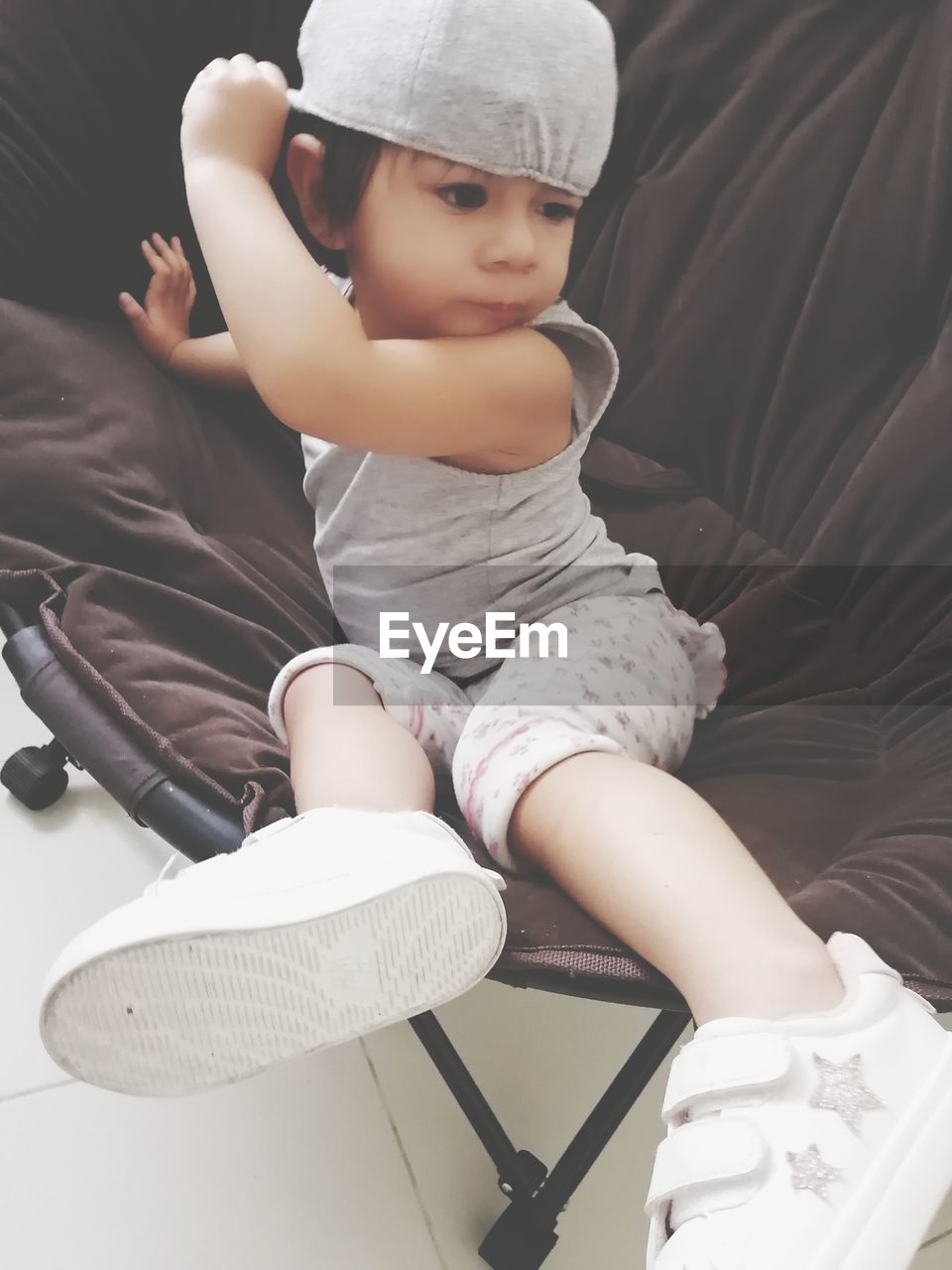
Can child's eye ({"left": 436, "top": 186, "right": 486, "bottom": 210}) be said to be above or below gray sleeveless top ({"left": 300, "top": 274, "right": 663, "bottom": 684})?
above

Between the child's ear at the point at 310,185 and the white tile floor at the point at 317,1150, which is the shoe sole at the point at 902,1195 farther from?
the child's ear at the point at 310,185

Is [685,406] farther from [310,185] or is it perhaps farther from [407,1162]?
[407,1162]

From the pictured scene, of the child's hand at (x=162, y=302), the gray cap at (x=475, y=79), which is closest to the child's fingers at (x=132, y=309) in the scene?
the child's hand at (x=162, y=302)

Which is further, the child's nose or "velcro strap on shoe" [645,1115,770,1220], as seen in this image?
the child's nose

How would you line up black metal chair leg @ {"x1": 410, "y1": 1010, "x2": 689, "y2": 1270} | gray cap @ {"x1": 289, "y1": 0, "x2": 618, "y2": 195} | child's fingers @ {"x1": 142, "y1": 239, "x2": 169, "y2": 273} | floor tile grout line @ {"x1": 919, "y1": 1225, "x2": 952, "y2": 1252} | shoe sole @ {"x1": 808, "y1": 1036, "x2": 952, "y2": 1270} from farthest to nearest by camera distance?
child's fingers @ {"x1": 142, "y1": 239, "x2": 169, "y2": 273}
floor tile grout line @ {"x1": 919, "y1": 1225, "x2": 952, "y2": 1252}
black metal chair leg @ {"x1": 410, "y1": 1010, "x2": 689, "y2": 1270}
gray cap @ {"x1": 289, "y1": 0, "x2": 618, "y2": 195}
shoe sole @ {"x1": 808, "y1": 1036, "x2": 952, "y2": 1270}

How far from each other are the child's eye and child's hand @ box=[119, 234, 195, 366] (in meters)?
0.39

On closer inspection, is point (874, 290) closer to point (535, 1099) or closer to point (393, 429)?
point (393, 429)

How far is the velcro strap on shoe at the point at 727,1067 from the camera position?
0.43 metres

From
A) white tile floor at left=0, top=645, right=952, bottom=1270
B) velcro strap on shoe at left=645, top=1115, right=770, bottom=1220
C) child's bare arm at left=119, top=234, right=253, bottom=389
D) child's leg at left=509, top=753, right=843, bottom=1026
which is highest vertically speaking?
child's bare arm at left=119, top=234, right=253, bottom=389

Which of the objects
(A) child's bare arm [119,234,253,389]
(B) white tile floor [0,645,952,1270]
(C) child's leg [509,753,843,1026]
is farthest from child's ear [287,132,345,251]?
(B) white tile floor [0,645,952,1270]

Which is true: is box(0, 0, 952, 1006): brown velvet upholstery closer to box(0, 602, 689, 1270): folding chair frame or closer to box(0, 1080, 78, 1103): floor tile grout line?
box(0, 602, 689, 1270): folding chair frame

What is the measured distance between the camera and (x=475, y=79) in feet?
1.81

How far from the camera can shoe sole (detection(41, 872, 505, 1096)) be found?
46 cm

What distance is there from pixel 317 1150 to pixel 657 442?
675mm
